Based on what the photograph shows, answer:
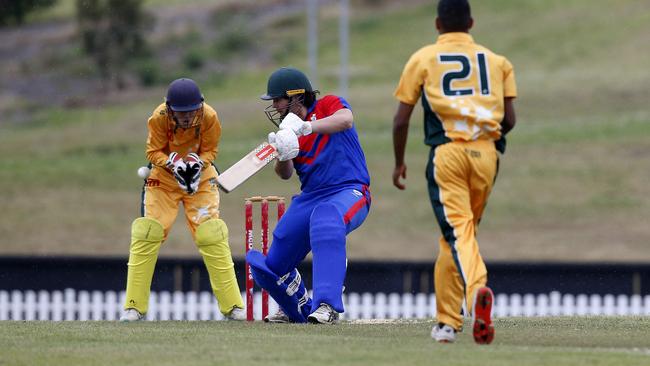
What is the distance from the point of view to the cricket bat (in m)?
9.10

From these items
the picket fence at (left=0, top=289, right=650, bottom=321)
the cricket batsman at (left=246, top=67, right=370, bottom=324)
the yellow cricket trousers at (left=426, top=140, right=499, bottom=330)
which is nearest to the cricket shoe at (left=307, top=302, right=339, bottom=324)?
the cricket batsman at (left=246, top=67, right=370, bottom=324)

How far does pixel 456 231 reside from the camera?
8133mm

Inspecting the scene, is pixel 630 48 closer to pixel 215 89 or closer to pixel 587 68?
pixel 587 68

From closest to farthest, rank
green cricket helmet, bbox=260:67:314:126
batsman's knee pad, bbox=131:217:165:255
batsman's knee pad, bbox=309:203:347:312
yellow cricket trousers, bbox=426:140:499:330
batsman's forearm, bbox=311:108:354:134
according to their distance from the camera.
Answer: yellow cricket trousers, bbox=426:140:499:330, batsman's forearm, bbox=311:108:354:134, batsman's knee pad, bbox=309:203:347:312, green cricket helmet, bbox=260:67:314:126, batsman's knee pad, bbox=131:217:165:255

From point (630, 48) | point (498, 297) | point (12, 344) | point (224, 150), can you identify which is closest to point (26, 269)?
point (498, 297)

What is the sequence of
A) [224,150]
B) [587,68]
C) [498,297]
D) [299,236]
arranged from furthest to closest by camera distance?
[587,68], [224,150], [498,297], [299,236]

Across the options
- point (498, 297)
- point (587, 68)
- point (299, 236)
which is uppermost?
point (587, 68)

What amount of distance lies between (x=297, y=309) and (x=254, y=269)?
0.45 m

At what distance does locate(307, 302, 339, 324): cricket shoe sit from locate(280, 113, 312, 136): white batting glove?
4.01 feet

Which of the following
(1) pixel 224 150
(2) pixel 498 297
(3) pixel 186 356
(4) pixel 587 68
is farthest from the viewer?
(4) pixel 587 68

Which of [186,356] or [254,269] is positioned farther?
[254,269]

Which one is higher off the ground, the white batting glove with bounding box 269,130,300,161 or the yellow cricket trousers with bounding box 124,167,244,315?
the white batting glove with bounding box 269,130,300,161

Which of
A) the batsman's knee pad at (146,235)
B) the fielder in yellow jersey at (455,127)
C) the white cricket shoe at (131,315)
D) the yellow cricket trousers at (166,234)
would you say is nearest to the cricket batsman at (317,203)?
the yellow cricket trousers at (166,234)

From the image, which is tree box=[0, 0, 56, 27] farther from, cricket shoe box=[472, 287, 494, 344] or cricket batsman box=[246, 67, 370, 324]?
cricket shoe box=[472, 287, 494, 344]
